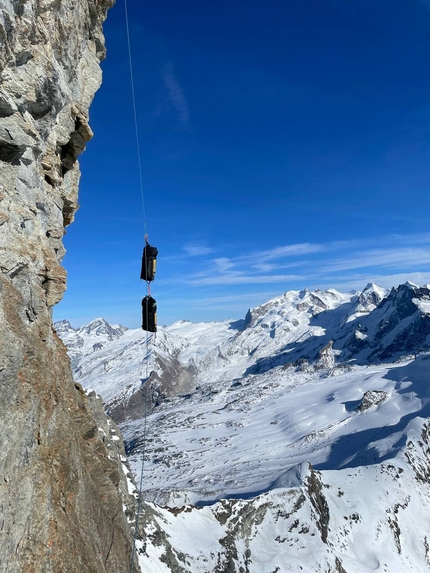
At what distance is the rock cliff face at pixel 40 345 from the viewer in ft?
31.3

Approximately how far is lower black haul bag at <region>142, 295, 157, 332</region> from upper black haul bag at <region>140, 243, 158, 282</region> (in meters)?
1.25

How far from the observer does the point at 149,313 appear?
19859 millimetres

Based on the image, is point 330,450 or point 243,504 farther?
point 330,450

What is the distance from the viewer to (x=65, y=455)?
1167cm

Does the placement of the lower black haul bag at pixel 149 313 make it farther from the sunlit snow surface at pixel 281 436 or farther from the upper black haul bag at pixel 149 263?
the sunlit snow surface at pixel 281 436

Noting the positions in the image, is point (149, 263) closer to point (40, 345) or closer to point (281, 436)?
point (40, 345)

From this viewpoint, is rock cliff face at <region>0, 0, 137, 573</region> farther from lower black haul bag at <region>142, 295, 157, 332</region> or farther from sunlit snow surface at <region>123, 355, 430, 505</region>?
sunlit snow surface at <region>123, 355, 430, 505</region>

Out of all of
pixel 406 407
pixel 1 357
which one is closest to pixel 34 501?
pixel 1 357

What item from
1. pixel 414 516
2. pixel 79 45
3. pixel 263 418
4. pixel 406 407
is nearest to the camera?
pixel 79 45

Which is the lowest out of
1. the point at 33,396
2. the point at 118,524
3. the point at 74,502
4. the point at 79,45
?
the point at 118,524

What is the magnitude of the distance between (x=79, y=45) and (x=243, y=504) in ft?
130

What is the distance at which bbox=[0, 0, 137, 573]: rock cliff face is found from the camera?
9.55m

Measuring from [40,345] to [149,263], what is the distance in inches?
341

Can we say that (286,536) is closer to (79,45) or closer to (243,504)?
(243,504)
